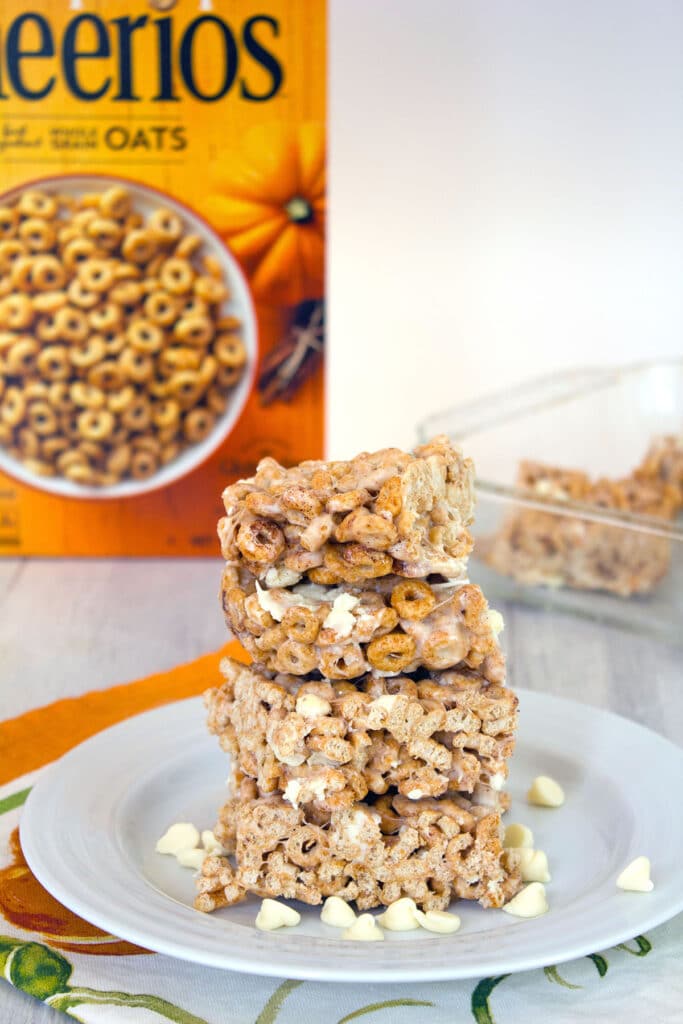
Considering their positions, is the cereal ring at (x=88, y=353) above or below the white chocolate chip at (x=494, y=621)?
above

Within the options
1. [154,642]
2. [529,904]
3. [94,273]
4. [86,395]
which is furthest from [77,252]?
[529,904]

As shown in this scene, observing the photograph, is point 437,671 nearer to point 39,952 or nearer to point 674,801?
point 674,801

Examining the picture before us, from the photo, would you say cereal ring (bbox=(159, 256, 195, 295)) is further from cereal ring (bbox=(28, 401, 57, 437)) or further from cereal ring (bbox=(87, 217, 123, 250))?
cereal ring (bbox=(28, 401, 57, 437))

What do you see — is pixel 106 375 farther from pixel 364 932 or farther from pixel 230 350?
pixel 364 932

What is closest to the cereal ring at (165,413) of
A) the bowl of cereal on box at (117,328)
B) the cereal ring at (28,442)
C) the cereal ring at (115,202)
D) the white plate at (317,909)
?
the bowl of cereal on box at (117,328)

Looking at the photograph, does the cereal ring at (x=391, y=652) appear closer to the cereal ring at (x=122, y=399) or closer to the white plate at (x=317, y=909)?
the white plate at (x=317, y=909)
